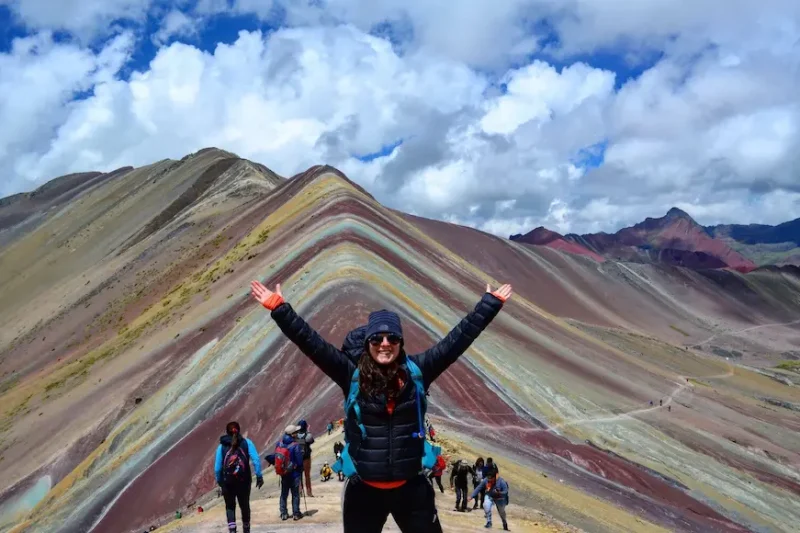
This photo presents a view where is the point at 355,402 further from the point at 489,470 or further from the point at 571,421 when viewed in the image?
the point at 571,421

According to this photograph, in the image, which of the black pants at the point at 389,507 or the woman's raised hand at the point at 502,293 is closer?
the black pants at the point at 389,507

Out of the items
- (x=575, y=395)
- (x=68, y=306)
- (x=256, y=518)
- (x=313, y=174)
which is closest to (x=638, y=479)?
(x=575, y=395)

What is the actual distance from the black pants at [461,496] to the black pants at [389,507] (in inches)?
388

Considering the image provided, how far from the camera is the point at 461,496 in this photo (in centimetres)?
1459

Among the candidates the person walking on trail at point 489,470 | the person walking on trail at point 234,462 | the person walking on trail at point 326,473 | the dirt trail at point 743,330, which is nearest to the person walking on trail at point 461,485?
the person walking on trail at point 489,470

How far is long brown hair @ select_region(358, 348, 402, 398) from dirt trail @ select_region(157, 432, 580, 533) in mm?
6744

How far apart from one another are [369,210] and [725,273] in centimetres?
11971

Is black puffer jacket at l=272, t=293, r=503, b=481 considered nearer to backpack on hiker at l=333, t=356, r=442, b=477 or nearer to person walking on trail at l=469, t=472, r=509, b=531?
backpack on hiker at l=333, t=356, r=442, b=477

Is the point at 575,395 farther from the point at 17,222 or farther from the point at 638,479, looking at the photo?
the point at 17,222

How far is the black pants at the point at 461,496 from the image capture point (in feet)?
47.2

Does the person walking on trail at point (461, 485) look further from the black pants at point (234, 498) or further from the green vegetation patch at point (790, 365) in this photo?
the green vegetation patch at point (790, 365)

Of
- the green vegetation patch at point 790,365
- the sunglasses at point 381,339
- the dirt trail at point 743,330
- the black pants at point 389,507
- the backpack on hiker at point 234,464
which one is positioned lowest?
the backpack on hiker at point 234,464

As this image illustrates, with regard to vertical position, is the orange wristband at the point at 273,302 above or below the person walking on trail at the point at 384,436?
above

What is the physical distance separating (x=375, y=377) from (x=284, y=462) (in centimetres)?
715
